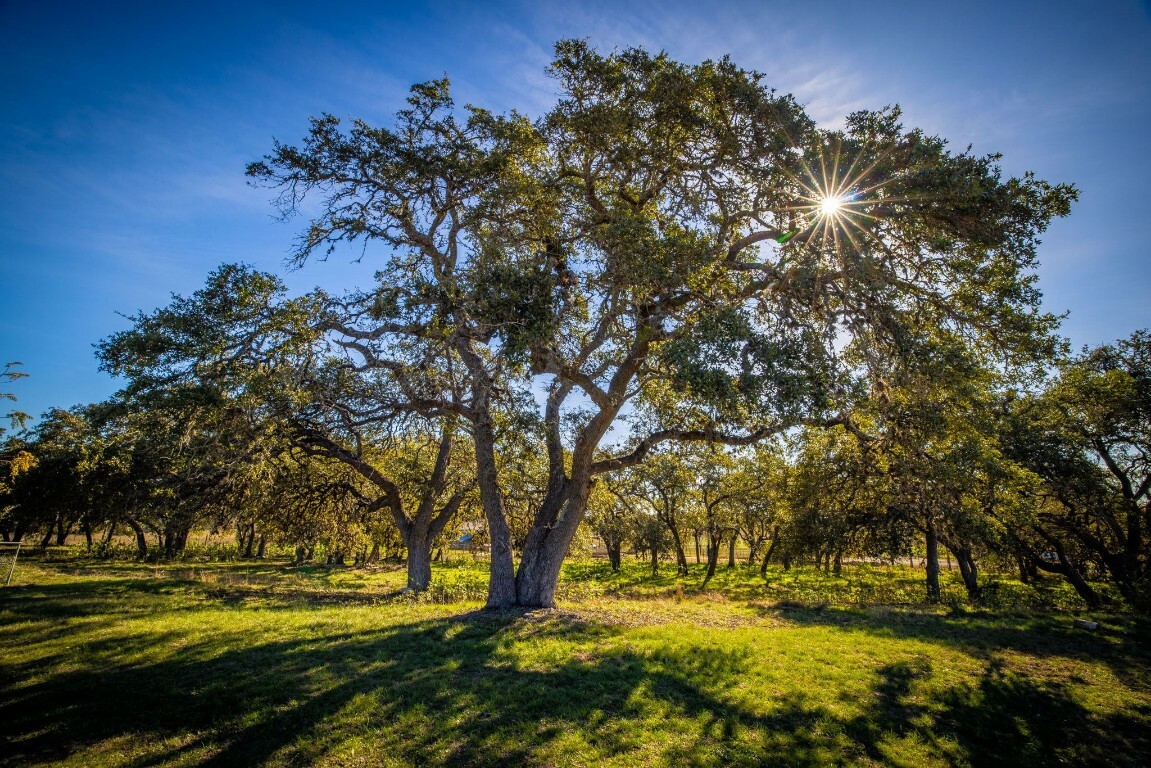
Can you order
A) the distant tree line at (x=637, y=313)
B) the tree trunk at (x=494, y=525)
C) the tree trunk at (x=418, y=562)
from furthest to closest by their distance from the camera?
the tree trunk at (x=418, y=562) → the tree trunk at (x=494, y=525) → the distant tree line at (x=637, y=313)

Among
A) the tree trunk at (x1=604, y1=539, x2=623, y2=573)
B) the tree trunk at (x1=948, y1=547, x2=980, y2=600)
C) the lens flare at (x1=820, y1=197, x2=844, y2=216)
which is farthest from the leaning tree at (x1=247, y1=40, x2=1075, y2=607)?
the tree trunk at (x1=604, y1=539, x2=623, y2=573)

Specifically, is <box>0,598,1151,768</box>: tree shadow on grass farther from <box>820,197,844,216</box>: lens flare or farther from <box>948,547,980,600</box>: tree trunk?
<box>948,547,980,600</box>: tree trunk

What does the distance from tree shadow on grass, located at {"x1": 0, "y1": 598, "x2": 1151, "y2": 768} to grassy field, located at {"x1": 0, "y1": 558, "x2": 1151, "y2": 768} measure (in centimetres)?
4

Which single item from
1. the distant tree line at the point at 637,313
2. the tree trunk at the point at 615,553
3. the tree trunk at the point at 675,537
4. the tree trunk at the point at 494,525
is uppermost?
the distant tree line at the point at 637,313

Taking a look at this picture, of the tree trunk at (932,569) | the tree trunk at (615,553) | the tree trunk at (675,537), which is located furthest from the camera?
the tree trunk at (615,553)

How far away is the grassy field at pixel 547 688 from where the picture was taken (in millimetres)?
5410

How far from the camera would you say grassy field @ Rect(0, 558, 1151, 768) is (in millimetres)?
A: 5410

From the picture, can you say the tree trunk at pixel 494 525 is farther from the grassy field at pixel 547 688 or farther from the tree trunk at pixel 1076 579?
the tree trunk at pixel 1076 579

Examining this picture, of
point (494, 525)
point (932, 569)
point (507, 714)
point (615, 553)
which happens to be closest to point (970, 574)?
point (932, 569)

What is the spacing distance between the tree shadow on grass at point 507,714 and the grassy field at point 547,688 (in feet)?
0.12

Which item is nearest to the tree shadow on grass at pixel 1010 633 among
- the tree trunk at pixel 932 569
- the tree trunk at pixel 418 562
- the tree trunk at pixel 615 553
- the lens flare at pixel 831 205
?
the tree trunk at pixel 932 569

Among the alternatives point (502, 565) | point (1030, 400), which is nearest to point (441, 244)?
point (502, 565)

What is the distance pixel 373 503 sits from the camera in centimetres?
2011

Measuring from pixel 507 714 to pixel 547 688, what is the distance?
1.08 m
